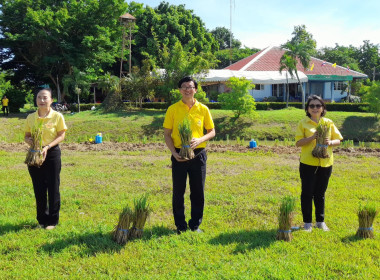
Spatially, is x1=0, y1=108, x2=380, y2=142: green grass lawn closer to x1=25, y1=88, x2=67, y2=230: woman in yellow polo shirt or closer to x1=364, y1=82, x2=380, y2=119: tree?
x1=364, y1=82, x2=380, y2=119: tree

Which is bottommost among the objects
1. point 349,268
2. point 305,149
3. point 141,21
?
point 349,268

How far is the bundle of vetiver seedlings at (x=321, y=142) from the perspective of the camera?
383cm

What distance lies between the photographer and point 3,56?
25.4 m

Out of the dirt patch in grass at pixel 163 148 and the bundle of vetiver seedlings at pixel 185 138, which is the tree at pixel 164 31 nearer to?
the dirt patch in grass at pixel 163 148

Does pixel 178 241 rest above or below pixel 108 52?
below

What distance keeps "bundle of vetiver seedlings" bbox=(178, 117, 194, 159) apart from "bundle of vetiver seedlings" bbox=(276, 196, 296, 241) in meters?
1.18

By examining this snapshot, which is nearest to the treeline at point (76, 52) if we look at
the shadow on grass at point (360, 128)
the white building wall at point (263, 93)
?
the white building wall at point (263, 93)

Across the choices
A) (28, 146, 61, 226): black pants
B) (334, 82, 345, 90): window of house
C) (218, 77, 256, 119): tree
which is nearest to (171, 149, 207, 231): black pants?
(28, 146, 61, 226): black pants

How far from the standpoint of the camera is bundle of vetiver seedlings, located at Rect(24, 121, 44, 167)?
12.5 feet

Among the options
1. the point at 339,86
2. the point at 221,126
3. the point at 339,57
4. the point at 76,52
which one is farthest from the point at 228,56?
the point at 221,126

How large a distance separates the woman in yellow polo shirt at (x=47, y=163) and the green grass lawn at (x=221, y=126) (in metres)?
Result: 10.6

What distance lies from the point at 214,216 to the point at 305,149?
1.54m

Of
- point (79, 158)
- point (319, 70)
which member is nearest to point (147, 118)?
point (79, 158)

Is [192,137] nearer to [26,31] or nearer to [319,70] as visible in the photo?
[26,31]
